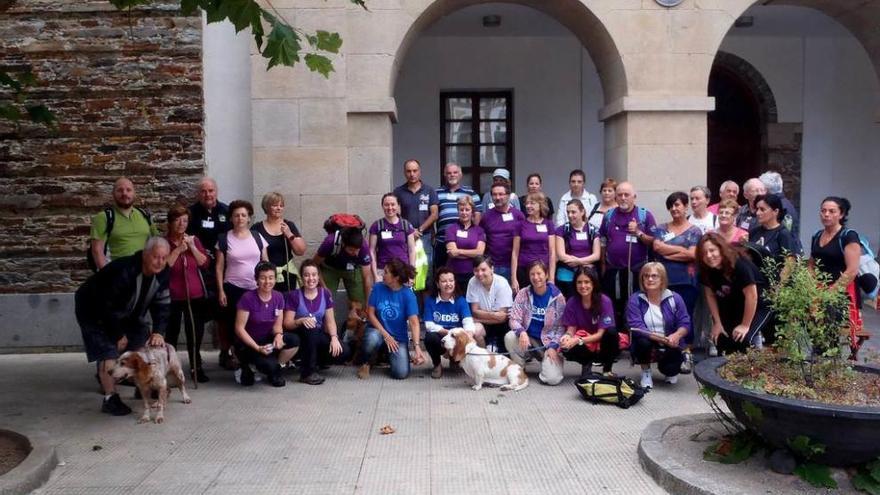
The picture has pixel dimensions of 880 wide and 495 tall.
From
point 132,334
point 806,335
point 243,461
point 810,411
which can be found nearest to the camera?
point 810,411

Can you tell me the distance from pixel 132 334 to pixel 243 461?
1715 millimetres

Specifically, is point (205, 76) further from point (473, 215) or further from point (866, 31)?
point (866, 31)

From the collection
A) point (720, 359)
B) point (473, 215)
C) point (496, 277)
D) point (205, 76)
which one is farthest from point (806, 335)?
point (205, 76)

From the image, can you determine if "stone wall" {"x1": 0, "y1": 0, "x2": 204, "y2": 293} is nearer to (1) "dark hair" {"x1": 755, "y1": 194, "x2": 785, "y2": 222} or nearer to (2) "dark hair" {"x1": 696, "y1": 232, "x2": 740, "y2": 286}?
(2) "dark hair" {"x1": 696, "y1": 232, "x2": 740, "y2": 286}

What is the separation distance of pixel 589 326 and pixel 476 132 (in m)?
6.24

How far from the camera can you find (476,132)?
41.5 feet

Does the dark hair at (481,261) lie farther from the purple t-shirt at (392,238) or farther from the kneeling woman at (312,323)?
the kneeling woman at (312,323)

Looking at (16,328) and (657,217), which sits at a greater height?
(657,217)

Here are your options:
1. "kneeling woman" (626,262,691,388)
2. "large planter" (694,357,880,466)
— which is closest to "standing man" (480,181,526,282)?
"kneeling woman" (626,262,691,388)

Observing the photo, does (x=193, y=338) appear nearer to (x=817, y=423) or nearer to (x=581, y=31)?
(x=817, y=423)

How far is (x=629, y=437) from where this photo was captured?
5473mm

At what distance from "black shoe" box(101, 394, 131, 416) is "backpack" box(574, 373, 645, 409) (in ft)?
11.7

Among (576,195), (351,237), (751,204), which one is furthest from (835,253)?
(351,237)

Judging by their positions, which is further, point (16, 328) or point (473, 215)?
point (16, 328)
